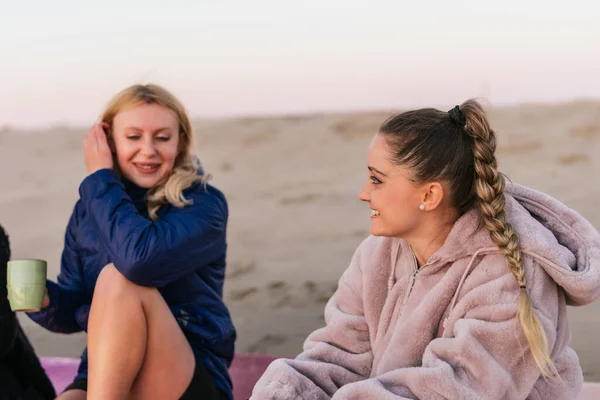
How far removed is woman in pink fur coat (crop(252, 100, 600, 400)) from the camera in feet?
6.81

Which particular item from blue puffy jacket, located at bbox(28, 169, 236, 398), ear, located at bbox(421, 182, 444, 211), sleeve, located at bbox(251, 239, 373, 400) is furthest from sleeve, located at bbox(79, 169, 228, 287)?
ear, located at bbox(421, 182, 444, 211)

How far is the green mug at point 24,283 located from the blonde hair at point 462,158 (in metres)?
1.10

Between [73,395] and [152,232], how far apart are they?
0.60 metres

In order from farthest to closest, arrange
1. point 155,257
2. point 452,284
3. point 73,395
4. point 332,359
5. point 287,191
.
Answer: point 287,191, point 73,395, point 155,257, point 332,359, point 452,284

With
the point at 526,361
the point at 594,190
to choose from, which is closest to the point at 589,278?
the point at 526,361

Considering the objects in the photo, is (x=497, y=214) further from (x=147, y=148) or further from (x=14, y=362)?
(x=14, y=362)

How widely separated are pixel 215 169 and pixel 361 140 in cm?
227

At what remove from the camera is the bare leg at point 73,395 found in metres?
2.71

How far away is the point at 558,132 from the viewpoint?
11023 millimetres

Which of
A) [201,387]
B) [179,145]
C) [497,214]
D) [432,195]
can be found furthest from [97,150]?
[497,214]

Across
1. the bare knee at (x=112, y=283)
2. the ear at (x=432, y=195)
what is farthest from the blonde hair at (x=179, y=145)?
the ear at (x=432, y=195)

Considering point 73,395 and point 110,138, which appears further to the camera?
point 110,138

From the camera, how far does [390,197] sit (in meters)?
2.25

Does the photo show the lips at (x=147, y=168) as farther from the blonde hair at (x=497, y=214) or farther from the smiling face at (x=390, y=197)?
the blonde hair at (x=497, y=214)
